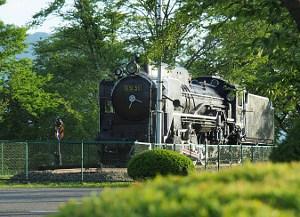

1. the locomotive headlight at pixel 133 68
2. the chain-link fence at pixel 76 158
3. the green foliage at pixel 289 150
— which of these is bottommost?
the chain-link fence at pixel 76 158

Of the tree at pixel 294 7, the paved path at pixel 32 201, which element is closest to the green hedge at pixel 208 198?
the tree at pixel 294 7

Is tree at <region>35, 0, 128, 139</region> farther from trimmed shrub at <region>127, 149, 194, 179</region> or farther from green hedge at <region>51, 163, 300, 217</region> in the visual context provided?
green hedge at <region>51, 163, 300, 217</region>

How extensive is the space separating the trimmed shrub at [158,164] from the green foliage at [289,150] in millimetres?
9202

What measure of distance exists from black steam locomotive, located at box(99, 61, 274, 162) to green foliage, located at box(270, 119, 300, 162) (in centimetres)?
1553

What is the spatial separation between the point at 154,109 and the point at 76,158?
5.97m

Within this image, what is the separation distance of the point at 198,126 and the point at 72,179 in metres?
6.79

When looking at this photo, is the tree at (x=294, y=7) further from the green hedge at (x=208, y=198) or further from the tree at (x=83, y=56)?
the tree at (x=83, y=56)

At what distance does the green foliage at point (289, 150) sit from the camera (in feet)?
A: 26.9

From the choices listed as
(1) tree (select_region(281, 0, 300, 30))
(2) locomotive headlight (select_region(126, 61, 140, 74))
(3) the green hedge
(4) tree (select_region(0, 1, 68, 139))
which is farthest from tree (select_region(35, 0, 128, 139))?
(3) the green hedge

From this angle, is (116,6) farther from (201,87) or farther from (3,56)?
(201,87)

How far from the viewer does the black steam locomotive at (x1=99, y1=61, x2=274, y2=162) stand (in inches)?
1019

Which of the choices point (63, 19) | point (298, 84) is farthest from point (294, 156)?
point (63, 19)

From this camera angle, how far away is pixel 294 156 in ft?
26.8

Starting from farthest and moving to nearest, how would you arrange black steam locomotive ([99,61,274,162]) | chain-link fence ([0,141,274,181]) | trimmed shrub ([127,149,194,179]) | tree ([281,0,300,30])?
black steam locomotive ([99,61,274,162]), chain-link fence ([0,141,274,181]), trimmed shrub ([127,149,194,179]), tree ([281,0,300,30])
